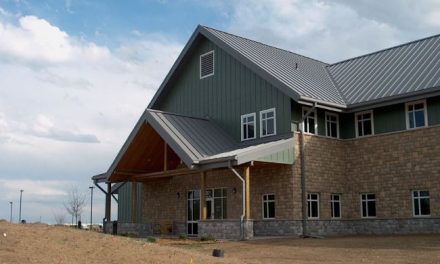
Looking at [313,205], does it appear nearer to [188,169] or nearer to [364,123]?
[364,123]

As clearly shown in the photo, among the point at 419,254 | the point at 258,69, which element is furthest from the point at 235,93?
the point at 419,254

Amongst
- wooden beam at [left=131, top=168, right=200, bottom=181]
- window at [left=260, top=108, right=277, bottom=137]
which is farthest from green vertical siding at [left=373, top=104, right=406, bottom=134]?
wooden beam at [left=131, top=168, right=200, bottom=181]

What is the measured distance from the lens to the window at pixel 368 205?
2567 centimetres

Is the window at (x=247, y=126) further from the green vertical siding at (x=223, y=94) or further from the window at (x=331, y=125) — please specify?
the window at (x=331, y=125)

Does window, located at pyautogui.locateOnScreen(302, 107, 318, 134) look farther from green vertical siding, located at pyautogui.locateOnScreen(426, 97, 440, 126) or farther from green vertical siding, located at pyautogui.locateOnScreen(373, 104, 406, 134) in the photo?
green vertical siding, located at pyautogui.locateOnScreen(426, 97, 440, 126)

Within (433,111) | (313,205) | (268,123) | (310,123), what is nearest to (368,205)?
(313,205)

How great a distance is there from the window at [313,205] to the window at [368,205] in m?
2.42

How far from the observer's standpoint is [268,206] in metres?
25.3

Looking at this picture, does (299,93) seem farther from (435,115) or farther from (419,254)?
(419,254)

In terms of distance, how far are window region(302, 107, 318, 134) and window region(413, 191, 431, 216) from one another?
5.26m

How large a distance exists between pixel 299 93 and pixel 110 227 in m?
12.9

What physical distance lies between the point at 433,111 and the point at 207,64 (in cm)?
1211

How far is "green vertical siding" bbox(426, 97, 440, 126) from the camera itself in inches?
933

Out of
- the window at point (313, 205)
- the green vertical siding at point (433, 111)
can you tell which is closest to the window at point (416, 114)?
the green vertical siding at point (433, 111)
